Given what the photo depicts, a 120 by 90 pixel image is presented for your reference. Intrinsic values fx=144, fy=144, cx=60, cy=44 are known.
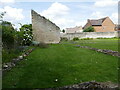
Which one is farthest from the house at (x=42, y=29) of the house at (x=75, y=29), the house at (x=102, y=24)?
the house at (x=75, y=29)

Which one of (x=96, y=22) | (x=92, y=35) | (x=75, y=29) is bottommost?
(x=92, y=35)

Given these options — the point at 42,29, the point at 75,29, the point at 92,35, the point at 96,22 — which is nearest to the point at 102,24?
the point at 96,22

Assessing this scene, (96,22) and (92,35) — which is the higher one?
(96,22)

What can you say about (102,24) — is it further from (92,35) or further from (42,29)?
(42,29)

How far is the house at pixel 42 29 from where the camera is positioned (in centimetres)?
1814

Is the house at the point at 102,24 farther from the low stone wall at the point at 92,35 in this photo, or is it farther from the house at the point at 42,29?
the house at the point at 42,29

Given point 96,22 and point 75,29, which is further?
point 75,29

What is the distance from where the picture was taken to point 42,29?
60.5 feet

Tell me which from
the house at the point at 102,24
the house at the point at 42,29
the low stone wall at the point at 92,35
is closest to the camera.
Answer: the house at the point at 42,29

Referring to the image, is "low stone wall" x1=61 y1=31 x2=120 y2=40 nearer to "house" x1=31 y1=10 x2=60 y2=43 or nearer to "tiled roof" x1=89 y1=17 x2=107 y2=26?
"house" x1=31 y1=10 x2=60 y2=43

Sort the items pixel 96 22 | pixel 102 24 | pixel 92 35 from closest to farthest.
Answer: pixel 92 35
pixel 102 24
pixel 96 22

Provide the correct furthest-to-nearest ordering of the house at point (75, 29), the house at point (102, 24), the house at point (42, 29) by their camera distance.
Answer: the house at point (75, 29), the house at point (102, 24), the house at point (42, 29)

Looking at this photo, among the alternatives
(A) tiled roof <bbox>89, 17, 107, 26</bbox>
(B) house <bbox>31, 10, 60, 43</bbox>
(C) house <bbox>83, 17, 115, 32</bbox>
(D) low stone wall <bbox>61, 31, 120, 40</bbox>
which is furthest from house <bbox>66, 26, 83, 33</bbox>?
(B) house <bbox>31, 10, 60, 43</bbox>

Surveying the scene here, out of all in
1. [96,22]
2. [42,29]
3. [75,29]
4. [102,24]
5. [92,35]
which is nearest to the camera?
[42,29]
